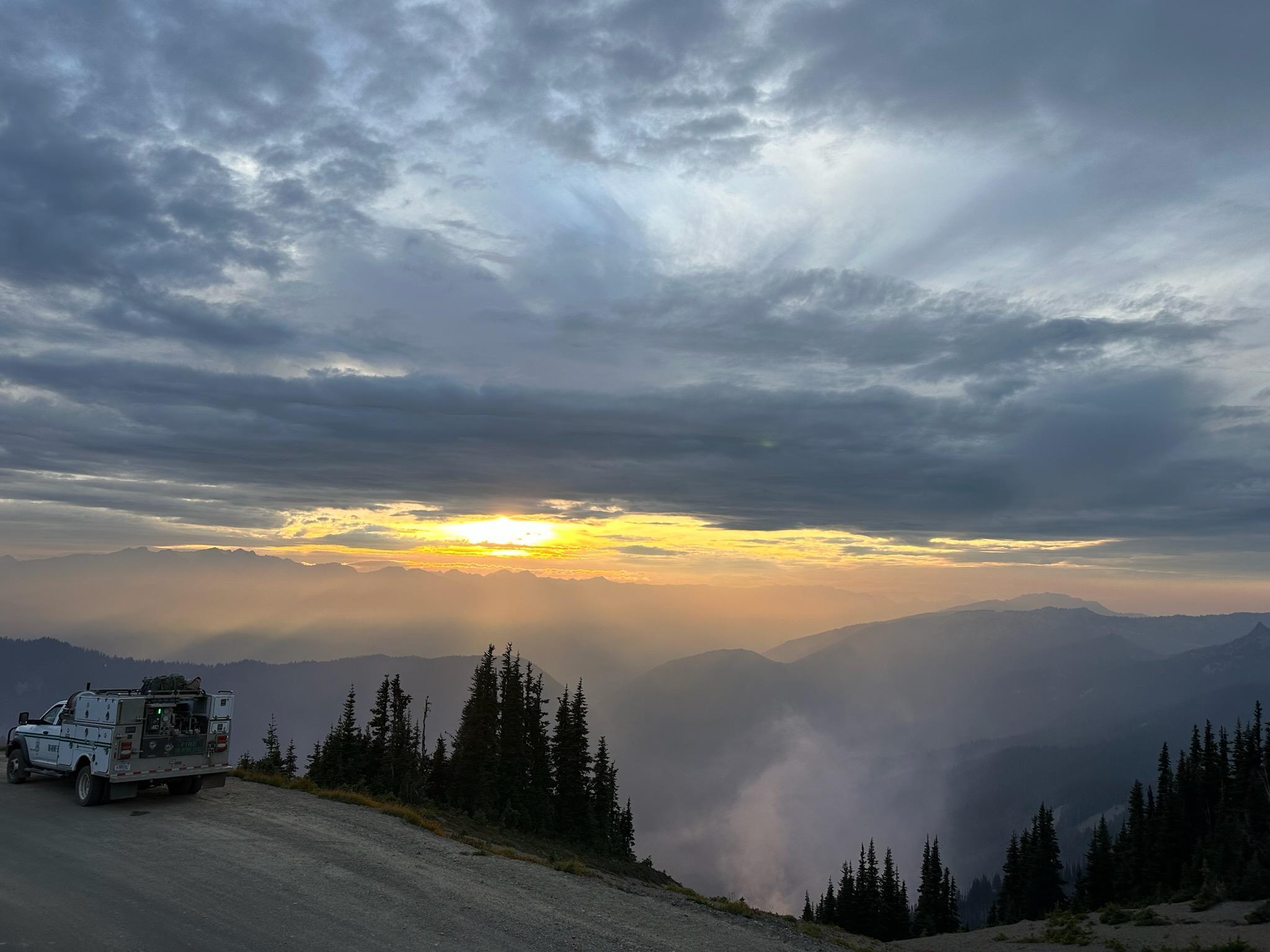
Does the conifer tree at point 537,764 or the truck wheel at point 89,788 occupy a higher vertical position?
the truck wheel at point 89,788

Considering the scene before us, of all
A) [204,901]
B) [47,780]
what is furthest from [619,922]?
[47,780]

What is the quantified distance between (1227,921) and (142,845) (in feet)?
129

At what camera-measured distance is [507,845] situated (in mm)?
26281

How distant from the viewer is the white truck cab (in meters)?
21.6

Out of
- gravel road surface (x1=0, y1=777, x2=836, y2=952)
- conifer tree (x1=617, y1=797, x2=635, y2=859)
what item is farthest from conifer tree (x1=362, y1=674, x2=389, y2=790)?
gravel road surface (x1=0, y1=777, x2=836, y2=952)

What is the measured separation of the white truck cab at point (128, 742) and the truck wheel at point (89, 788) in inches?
0.9

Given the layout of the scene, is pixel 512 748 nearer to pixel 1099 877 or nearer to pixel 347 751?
pixel 347 751

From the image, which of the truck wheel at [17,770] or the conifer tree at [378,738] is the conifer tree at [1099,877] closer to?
the conifer tree at [378,738]

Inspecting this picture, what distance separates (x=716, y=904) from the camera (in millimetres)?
19281

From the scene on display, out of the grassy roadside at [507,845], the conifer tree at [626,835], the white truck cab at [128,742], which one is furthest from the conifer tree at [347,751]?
the conifer tree at [626,835]

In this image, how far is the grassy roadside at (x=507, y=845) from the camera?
1980 centimetres

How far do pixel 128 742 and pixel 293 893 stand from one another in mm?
11056

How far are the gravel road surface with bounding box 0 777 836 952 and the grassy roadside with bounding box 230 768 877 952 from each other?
2.99 feet

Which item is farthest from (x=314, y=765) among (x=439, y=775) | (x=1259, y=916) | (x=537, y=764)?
(x=1259, y=916)
